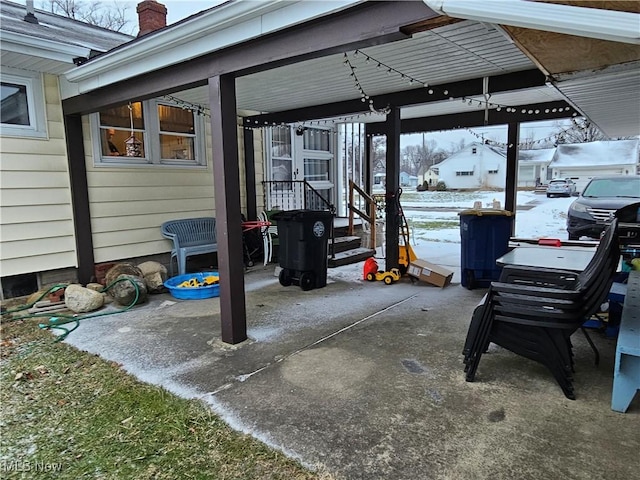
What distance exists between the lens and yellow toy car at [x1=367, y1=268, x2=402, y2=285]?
5.45 metres

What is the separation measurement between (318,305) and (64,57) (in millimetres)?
3732

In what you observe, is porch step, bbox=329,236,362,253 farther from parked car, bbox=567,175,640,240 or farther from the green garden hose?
parked car, bbox=567,175,640,240

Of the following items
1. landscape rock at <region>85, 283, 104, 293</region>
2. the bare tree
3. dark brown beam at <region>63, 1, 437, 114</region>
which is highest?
the bare tree

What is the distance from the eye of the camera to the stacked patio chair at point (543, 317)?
2402 millimetres

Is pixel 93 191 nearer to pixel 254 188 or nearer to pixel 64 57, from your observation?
pixel 64 57

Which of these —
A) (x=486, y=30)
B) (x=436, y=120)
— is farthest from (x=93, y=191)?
(x=436, y=120)

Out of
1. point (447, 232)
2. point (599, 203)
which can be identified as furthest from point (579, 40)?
point (447, 232)

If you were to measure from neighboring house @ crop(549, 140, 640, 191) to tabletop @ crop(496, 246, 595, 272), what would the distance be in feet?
66.0

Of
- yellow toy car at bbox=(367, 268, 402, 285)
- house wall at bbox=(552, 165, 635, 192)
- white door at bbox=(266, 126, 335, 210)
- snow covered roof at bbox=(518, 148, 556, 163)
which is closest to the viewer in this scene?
yellow toy car at bbox=(367, 268, 402, 285)

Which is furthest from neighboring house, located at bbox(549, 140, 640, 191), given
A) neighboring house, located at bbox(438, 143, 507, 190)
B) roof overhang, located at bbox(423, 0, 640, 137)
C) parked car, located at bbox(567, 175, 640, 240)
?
roof overhang, located at bbox(423, 0, 640, 137)

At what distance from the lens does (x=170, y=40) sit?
3113 millimetres

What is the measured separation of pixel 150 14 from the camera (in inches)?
230

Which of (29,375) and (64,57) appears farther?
(64,57)

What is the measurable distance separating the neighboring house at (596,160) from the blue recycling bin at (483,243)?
19620 millimetres
